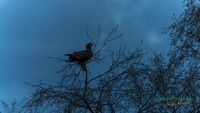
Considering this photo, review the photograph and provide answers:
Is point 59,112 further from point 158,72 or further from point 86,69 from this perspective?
point 158,72

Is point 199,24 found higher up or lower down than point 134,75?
higher up

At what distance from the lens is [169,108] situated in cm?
972

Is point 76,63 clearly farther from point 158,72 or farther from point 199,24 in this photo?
point 199,24

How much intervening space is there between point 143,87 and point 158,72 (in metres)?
0.56

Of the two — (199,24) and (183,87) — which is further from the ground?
(199,24)

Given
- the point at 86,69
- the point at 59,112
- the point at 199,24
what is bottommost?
the point at 59,112

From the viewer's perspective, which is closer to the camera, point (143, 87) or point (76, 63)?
point (76, 63)

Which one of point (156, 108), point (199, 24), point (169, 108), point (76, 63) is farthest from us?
point (169, 108)

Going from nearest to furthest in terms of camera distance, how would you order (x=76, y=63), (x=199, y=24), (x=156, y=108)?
(x=76, y=63), (x=199, y=24), (x=156, y=108)

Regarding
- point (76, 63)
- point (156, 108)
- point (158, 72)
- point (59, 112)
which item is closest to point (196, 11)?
point (158, 72)

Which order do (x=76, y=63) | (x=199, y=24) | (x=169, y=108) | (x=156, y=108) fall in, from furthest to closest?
(x=169, y=108) → (x=156, y=108) → (x=199, y=24) → (x=76, y=63)

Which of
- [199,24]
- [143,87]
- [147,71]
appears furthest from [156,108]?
[199,24]

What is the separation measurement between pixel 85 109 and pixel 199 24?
2650 millimetres

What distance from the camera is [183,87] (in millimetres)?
8703
